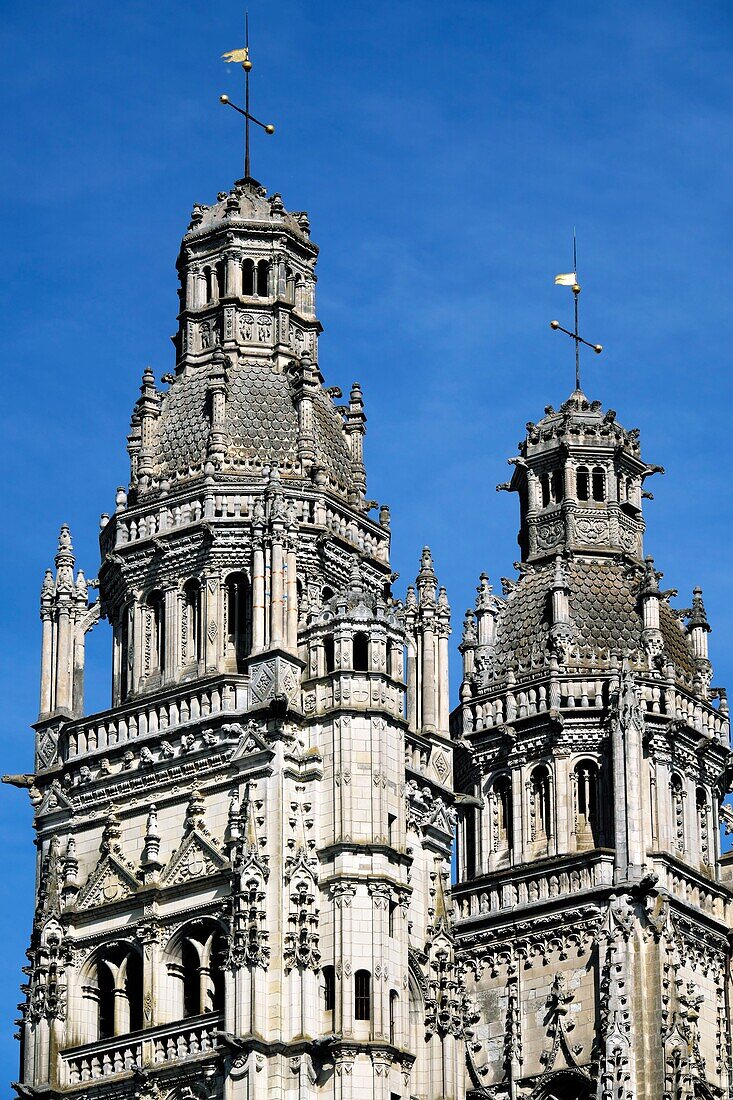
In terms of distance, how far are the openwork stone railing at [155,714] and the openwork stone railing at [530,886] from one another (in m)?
15.3

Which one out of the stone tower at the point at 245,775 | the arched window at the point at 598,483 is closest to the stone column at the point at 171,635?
the stone tower at the point at 245,775

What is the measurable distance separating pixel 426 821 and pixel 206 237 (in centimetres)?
1894

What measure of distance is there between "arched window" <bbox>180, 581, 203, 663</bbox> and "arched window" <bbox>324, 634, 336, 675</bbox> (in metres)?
4.42

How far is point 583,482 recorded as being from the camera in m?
113

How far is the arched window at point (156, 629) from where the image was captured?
317 feet

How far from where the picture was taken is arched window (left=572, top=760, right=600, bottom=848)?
4158 inches

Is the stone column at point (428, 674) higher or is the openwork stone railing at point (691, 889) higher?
the stone column at point (428, 674)

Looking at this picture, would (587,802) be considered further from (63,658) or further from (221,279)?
(221,279)

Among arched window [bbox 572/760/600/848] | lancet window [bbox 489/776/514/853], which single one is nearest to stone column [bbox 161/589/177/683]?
lancet window [bbox 489/776/514/853]

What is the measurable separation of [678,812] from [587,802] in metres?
2.65

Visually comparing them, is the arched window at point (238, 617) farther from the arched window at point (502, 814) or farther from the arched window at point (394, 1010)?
the arched window at point (502, 814)

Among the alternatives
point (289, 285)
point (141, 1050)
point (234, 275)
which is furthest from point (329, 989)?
point (234, 275)

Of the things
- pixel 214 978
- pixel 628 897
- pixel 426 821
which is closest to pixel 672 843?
pixel 628 897

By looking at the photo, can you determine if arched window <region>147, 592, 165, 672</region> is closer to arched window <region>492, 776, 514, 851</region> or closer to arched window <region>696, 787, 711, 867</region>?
arched window <region>492, 776, 514, 851</region>
